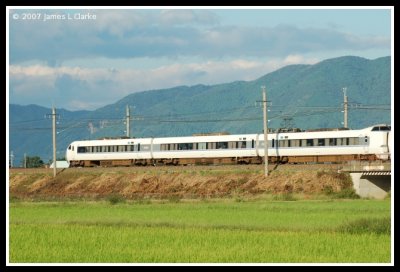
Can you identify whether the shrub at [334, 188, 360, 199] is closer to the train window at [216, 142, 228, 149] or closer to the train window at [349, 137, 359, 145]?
the train window at [349, 137, 359, 145]

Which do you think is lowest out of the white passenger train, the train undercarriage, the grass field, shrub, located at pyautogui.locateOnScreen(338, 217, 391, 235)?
the grass field

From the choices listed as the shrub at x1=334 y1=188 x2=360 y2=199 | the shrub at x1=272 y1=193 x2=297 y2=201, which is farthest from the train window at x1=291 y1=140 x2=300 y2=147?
the shrub at x1=272 y1=193 x2=297 y2=201

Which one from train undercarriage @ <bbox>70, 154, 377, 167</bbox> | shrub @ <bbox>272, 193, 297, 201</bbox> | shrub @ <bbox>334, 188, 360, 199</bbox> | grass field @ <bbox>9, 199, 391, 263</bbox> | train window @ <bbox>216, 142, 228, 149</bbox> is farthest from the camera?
train window @ <bbox>216, 142, 228, 149</bbox>

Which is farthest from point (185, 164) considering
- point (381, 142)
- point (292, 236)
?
point (292, 236)

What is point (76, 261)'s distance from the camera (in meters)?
22.8

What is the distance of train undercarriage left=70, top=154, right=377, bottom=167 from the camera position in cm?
6298

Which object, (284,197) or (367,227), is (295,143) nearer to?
(284,197)

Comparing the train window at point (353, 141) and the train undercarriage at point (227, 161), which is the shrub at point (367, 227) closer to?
the train undercarriage at point (227, 161)

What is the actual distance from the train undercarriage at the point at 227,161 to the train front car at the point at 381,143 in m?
0.57

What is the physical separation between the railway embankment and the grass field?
553 inches

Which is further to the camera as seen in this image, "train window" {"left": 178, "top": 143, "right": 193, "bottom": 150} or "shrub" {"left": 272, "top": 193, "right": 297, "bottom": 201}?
"train window" {"left": 178, "top": 143, "right": 193, "bottom": 150}

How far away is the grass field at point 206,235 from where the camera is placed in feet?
77.8
